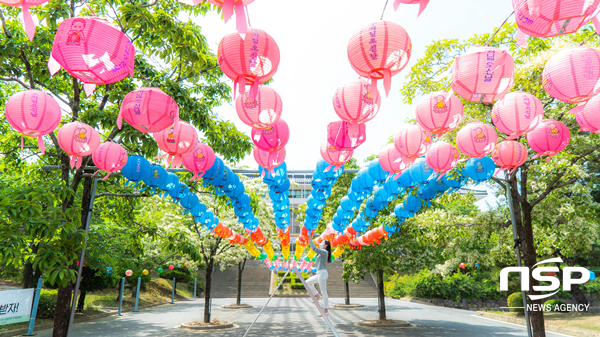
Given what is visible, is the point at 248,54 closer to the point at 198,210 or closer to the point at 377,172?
the point at 377,172

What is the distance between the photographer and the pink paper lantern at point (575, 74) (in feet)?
12.4

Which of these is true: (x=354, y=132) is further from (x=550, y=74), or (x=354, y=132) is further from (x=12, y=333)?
(x=12, y=333)

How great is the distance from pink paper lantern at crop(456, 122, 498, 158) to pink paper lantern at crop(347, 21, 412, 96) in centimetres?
264

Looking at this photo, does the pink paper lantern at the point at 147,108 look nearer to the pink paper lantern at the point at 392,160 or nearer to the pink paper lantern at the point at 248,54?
the pink paper lantern at the point at 248,54

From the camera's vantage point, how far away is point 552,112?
8.88 m

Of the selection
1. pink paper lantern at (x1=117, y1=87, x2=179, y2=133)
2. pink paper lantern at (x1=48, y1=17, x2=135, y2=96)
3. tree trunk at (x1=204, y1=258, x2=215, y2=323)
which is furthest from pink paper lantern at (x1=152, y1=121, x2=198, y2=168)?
tree trunk at (x1=204, y1=258, x2=215, y2=323)

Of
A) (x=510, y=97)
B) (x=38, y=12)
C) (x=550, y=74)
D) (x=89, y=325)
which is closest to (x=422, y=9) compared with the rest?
(x=550, y=74)

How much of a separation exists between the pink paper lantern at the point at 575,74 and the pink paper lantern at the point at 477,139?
1571 mm

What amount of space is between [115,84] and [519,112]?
26.7 ft

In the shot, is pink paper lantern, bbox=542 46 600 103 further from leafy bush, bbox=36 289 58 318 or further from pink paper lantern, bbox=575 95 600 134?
leafy bush, bbox=36 289 58 318

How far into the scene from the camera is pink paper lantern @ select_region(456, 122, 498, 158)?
5.57 m

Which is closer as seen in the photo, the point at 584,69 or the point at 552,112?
the point at 584,69

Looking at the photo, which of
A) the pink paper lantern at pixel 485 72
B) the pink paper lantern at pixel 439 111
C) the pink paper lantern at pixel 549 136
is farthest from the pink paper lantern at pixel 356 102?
the pink paper lantern at pixel 549 136

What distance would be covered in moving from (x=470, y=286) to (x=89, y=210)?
27.0 m
